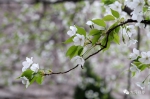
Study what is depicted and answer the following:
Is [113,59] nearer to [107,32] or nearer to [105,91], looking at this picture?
[105,91]

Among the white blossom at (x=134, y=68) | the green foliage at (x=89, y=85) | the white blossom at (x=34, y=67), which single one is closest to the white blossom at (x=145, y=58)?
the white blossom at (x=134, y=68)

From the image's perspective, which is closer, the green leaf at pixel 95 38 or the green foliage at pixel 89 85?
the green leaf at pixel 95 38

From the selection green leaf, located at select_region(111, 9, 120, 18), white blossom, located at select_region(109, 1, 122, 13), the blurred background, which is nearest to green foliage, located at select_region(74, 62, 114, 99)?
the blurred background

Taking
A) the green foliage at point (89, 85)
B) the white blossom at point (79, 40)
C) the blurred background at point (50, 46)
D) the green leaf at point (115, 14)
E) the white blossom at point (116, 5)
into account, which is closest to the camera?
the white blossom at point (79, 40)

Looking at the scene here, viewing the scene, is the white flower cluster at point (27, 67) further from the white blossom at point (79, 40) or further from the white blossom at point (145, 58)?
the white blossom at point (145, 58)

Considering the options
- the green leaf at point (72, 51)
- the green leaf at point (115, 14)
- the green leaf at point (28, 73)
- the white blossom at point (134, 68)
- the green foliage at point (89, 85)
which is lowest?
the white blossom at point (134, 68)

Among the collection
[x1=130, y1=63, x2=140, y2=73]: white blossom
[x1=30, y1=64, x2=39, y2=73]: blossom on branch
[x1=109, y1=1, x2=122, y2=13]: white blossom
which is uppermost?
[x1=109, y1=1, x2=122, y2=13]: white blossom

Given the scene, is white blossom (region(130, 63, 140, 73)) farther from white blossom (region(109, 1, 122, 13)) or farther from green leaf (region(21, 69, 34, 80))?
green leaf (region(21, 69, 34, 80))

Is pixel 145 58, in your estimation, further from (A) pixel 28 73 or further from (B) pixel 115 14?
(A) pixel 28 73

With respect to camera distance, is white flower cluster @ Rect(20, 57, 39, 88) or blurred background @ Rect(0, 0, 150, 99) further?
blurred background @ Rect(0, 0, 150, 99)

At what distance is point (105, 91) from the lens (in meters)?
6.11

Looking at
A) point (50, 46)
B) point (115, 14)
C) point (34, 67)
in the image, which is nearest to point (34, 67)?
point (34, 67)

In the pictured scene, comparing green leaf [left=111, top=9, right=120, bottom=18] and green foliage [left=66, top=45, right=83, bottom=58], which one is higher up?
green leaf [left=111, top=9, right=120, bottom=18]

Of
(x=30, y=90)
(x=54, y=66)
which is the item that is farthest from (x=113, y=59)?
(x=30, y=90)
